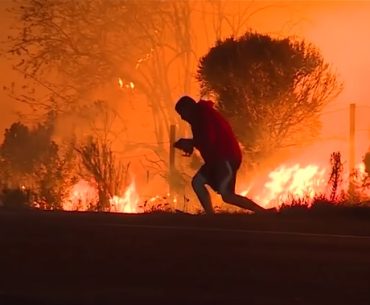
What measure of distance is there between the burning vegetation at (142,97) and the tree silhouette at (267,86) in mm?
45

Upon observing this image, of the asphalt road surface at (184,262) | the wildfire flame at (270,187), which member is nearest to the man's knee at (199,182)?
the asphalt road surface at (184,262)

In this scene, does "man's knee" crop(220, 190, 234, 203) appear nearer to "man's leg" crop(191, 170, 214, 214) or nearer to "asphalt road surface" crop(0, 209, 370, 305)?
"man's leg" crop(191, 170, 214, 214)

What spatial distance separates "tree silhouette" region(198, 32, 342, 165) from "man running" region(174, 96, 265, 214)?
1983cm

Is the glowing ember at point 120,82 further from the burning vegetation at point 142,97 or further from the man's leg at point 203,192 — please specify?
the man's leg at point 203,192

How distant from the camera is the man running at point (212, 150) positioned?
43.0ft

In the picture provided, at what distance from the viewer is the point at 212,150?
13172mm

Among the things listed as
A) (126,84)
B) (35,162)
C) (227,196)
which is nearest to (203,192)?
(227,196)

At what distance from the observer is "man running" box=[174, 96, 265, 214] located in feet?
43.0

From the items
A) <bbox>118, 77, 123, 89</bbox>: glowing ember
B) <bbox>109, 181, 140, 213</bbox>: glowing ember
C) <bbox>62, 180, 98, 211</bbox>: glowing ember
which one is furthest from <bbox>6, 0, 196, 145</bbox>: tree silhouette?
<bbox>109, 181, 140, 213</bbox>: glowing ember

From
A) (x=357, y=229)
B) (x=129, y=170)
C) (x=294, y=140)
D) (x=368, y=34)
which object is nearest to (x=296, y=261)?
(x=357, y=229)

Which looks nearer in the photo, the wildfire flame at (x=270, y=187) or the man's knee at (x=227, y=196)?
the man's knee at (x=227, y=196)

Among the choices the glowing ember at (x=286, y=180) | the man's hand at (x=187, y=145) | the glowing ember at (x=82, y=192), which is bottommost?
the man's hand at (x=187, y=145)

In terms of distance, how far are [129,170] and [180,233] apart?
22933 millimetres

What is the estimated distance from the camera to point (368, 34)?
37.6 m
